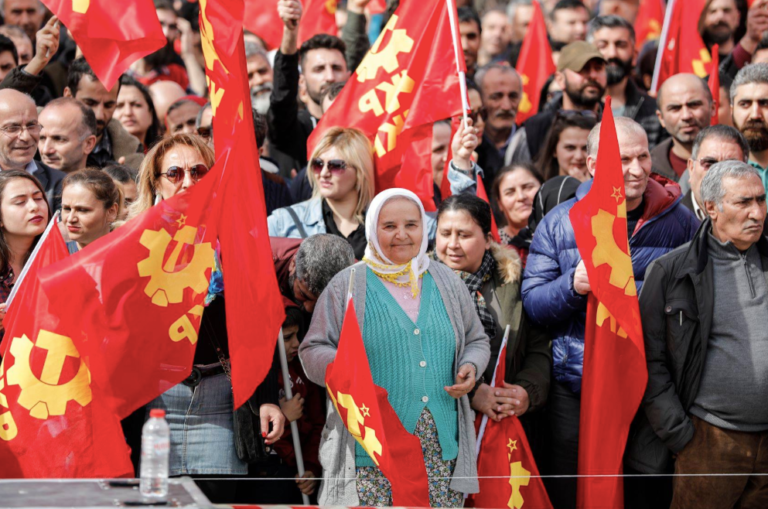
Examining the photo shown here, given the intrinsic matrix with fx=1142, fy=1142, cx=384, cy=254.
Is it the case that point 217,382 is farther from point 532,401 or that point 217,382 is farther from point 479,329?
point 532,401

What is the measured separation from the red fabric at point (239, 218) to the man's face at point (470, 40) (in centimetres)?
447

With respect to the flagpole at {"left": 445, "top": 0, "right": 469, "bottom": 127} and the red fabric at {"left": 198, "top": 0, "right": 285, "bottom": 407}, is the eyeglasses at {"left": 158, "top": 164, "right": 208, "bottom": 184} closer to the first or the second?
the red fabric at {"left": 198, "top": 0, "right": 285, "bottom": 407}

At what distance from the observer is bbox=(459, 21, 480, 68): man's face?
31.3 feet

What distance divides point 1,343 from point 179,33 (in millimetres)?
5988

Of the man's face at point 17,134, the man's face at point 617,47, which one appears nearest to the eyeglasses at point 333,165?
the man's face at point 17,134

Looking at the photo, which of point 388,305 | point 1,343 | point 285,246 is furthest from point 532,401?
point 1,343

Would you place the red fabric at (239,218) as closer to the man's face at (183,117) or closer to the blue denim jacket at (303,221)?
the blue denim jacket at (303,221)

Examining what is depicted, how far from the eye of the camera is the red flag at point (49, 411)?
Result: 4746 millimetres

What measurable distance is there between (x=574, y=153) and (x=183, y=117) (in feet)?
8.86

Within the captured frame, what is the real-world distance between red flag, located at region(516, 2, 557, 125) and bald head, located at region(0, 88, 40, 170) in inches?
192

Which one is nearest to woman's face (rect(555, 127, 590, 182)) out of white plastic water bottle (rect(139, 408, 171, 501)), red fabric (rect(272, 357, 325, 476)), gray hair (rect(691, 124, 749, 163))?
gray hair (rect(691, 124, 749, 163))

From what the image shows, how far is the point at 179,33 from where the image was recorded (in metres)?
10.4

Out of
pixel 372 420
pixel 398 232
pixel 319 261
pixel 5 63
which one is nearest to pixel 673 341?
pixel 398 232

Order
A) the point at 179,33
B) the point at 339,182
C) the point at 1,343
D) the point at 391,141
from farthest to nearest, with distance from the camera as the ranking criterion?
the point at 179,33 < the point at 391,141 < the point at 339,182 < the point at 1,343
